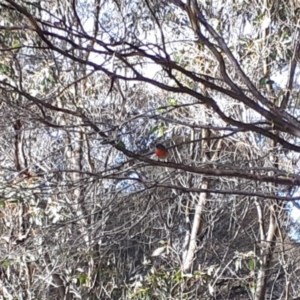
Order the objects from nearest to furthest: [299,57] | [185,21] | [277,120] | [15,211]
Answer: [277,120]
[299,57]
[185,21]
[15,211]

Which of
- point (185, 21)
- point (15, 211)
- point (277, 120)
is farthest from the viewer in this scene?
point (15, 211)

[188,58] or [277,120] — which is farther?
[188,58]

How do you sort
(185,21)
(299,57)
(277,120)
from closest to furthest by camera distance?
(277,120)
(299,57)
(185,21)

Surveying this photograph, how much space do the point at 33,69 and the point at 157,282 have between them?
5.92 ft

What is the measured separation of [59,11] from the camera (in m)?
3.82

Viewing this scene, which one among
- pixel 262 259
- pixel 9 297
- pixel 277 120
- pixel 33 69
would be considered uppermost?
pixel 33 69

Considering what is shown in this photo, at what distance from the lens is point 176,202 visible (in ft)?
16.1

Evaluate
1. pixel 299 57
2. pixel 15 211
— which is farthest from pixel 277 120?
pixel 15 211

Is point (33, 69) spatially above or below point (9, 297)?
above

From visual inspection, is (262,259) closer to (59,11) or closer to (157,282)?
(157,282)

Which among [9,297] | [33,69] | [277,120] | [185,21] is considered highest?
[185,21]

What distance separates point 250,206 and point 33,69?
6.46 feet

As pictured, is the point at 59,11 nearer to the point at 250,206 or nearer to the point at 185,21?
the point at 185,21

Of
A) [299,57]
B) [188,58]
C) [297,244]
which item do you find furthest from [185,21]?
[297,244]
